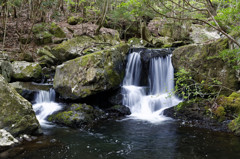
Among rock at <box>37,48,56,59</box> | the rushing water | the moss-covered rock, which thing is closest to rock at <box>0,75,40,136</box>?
the rushing water

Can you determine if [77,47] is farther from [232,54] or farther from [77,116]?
[232,54]

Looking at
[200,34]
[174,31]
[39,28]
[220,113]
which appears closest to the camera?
[220,113]

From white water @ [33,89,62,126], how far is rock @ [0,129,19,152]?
2.64m

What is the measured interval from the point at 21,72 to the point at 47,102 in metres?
3.31

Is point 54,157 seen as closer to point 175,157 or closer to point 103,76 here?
point 175,157

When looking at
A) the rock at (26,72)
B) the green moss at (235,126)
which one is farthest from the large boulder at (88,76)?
the green moss at (235,126)

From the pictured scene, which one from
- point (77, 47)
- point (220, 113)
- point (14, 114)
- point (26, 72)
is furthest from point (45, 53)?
point (220, 113)

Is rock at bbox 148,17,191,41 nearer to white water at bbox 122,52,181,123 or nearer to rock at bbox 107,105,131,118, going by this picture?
white water at bbox 122,52,181,123

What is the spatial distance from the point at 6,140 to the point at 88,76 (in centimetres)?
467

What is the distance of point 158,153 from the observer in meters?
5.03

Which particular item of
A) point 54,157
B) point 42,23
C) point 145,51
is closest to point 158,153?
point 54,157

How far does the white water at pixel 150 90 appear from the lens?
31.4ft

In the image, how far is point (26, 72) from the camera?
37.7 ft

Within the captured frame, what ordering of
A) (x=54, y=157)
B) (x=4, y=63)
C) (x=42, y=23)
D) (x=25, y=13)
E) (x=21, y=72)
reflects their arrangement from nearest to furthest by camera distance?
(x=54, y=157), (x=4, y=63), (x=21, y=72), (x=42, y=23), (x=25, y=13)
